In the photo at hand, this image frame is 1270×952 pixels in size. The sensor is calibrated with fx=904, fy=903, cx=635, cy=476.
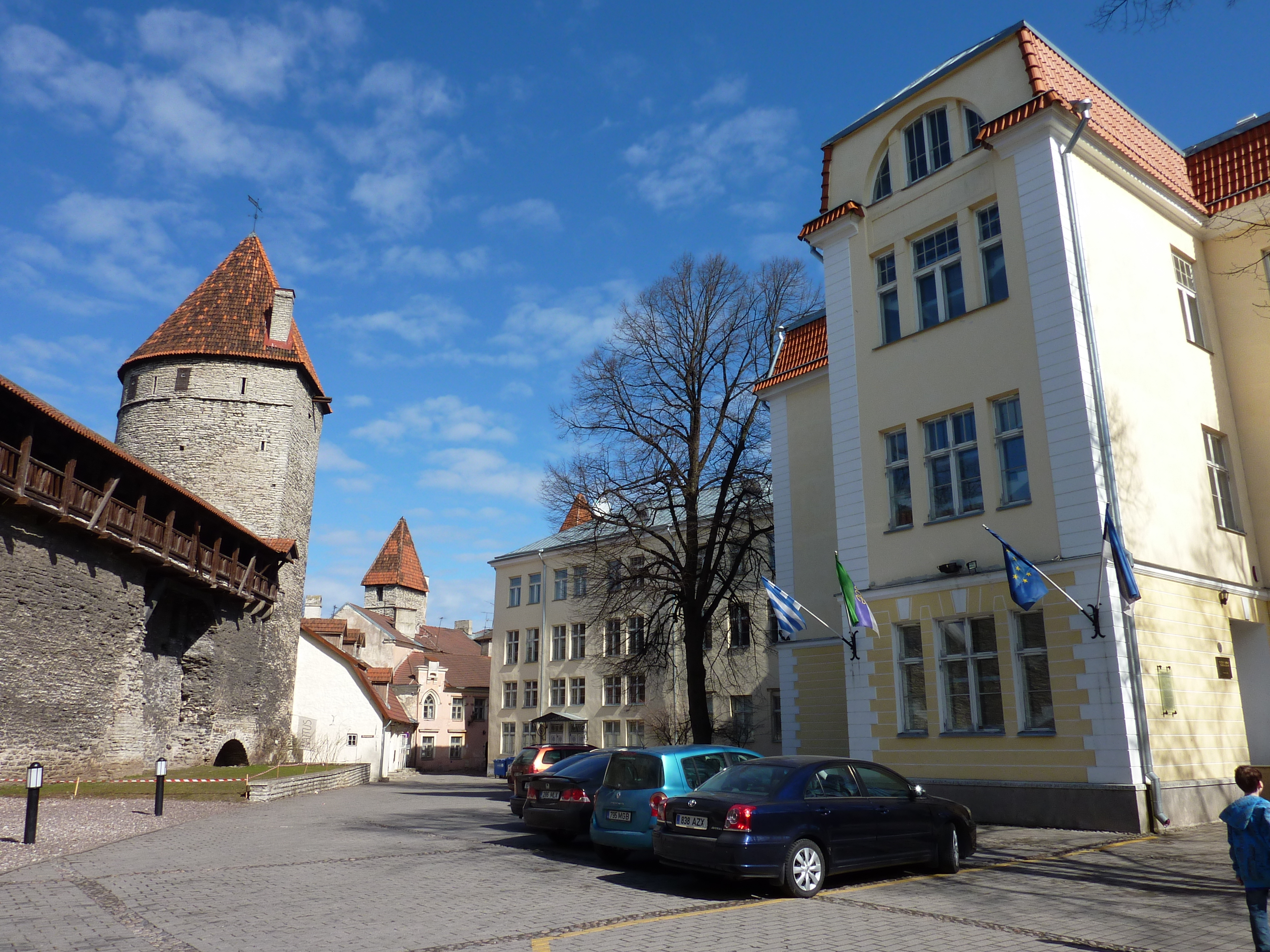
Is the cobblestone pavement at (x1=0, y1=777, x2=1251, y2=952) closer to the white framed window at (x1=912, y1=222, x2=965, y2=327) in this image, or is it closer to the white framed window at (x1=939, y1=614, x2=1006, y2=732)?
the white framed window at (x1=939, y1=614, x2=1006, y2=732)

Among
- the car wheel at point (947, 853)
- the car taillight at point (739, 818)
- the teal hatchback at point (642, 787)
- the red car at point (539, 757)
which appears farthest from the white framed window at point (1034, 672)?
the red car at point (539, 757)

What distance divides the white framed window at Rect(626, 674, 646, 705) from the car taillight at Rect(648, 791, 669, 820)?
105 feet

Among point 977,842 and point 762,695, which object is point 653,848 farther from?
point 762,695

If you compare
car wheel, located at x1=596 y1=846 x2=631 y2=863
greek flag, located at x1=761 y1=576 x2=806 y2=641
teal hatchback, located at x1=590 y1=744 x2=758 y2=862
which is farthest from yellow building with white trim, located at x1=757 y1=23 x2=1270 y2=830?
car wheel, located at x1=596 y1=846 x2=631 y2=863

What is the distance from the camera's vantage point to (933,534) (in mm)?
15688

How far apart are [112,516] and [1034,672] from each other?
77.1ft

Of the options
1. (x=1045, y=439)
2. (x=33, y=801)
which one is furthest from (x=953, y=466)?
(x=33, y=801)

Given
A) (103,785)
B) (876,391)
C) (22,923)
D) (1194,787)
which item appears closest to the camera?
(22,923)

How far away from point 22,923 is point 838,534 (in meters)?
13.7

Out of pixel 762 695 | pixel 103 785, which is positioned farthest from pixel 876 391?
pixel 762 695

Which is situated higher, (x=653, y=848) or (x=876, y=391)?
(x=876, y=391)

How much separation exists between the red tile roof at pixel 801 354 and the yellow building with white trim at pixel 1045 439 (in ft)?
7.19

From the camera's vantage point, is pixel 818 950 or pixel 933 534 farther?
pixel 933 534

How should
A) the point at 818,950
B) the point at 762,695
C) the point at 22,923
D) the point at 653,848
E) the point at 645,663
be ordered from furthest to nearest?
the point at 762,695 < the point at 645,663 < the point at 653,848 < the point at 22,923 < the point at 818,950
